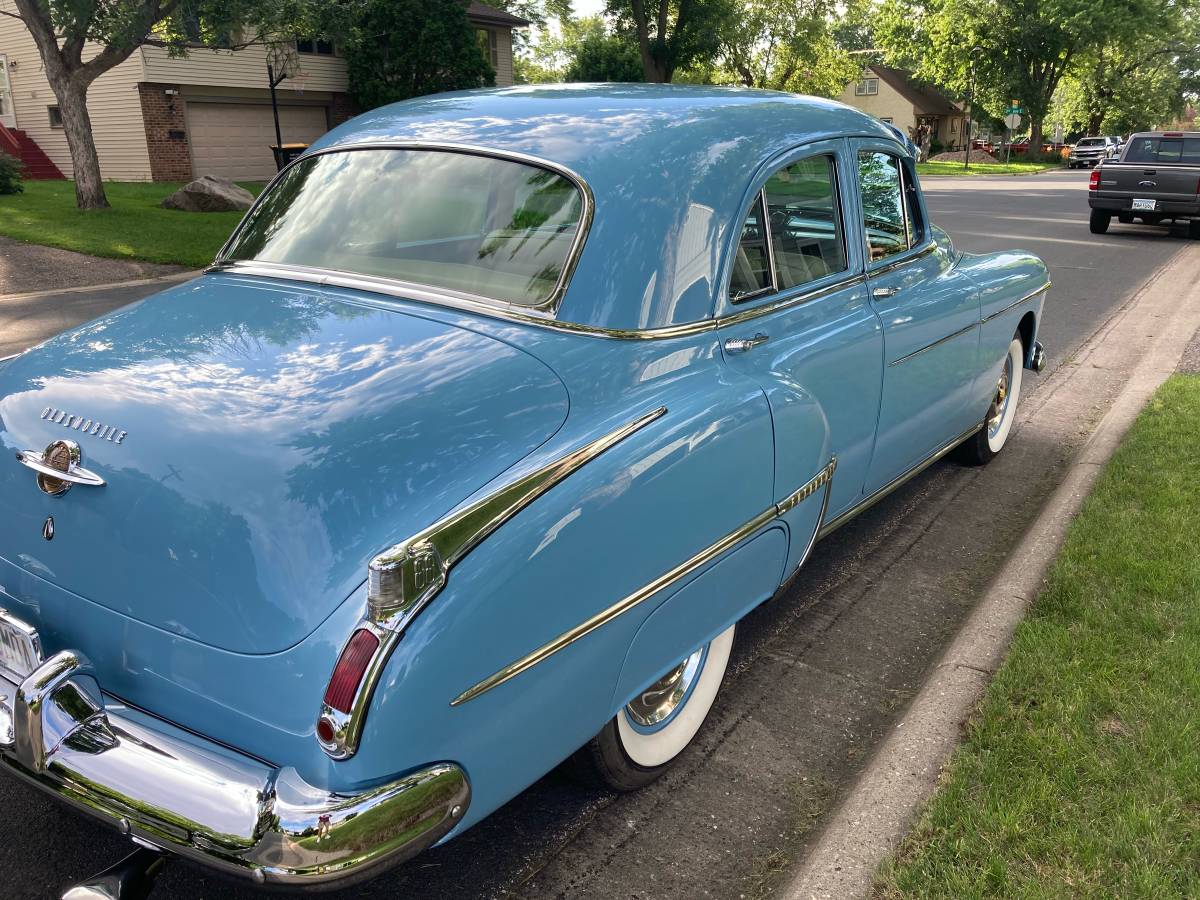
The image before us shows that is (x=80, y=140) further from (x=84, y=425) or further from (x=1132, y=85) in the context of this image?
(x=1132, y=85)

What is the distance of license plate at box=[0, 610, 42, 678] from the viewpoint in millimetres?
2102

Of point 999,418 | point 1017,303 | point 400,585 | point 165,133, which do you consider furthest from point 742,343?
point 165,133

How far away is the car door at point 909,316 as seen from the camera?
144 inches

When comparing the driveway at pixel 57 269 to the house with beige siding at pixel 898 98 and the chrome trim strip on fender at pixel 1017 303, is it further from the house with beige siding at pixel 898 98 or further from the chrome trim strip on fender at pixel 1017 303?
the house with beige siding at pixel 898 98

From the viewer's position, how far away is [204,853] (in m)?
1.78

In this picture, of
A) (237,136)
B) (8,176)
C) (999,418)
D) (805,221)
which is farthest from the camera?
(237,136)

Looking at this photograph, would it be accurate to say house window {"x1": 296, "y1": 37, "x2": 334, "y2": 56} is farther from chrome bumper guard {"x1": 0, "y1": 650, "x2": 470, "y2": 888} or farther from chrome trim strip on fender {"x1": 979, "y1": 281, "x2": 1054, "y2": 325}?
chrome bumper guard {"x1": 0, "y1": 650, "x2": 470, "y2": 888}

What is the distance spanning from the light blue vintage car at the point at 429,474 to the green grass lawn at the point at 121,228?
35.1 feet

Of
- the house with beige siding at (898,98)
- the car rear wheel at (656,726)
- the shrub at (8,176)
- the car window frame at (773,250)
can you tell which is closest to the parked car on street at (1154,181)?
the car window frame at (773,250)

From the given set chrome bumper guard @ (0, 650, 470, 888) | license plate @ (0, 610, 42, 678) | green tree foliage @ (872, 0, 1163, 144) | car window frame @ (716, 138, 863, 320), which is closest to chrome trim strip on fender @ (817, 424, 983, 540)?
car window frame @ (716, 138, 863, 320)

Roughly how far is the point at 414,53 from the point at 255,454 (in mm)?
26681

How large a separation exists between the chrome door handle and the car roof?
A: 11 centimetres

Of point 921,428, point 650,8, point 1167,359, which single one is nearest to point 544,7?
point 650,8

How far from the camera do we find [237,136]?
26.2 metres
